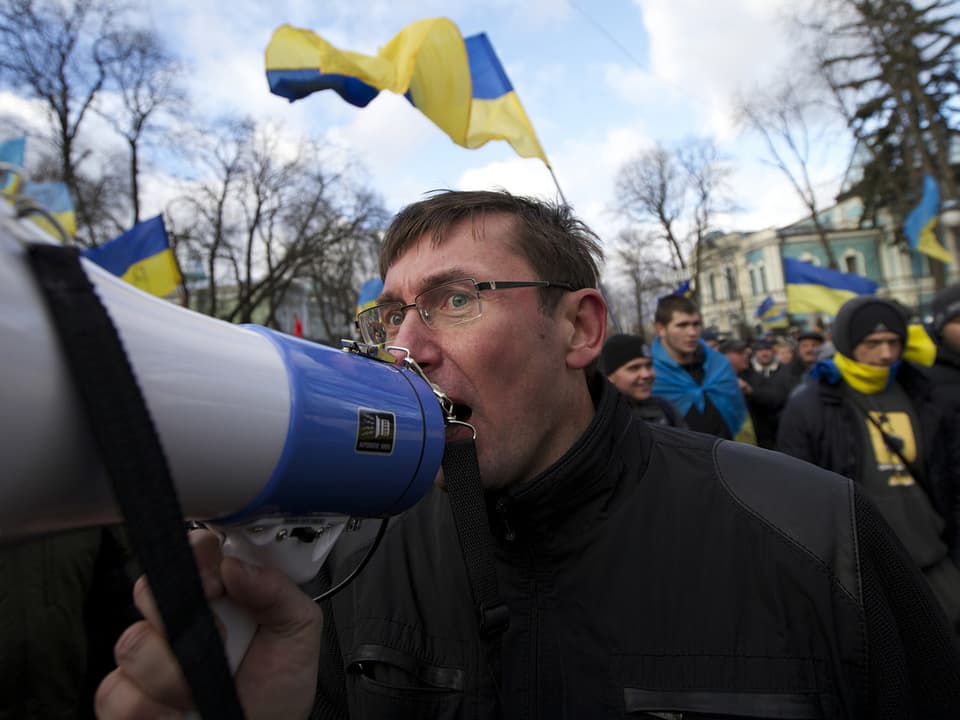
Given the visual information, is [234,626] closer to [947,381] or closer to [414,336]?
[414,336]

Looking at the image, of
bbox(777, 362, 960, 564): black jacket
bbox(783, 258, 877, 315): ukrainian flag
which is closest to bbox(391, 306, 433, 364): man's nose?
bbox(777, 362, 960, 564): black jacket

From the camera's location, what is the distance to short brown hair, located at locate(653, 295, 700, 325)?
496 centimetres

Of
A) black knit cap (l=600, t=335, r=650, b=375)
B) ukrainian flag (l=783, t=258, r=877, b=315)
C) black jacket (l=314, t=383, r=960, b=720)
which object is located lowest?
black jacket (l=314, t=383, r=960, b=720)

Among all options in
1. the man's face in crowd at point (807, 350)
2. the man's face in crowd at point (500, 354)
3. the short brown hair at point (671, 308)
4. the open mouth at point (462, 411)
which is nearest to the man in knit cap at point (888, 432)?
the short brown hair at point (671, 308)

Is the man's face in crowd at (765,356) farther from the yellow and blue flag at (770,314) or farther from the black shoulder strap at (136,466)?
the yellow and blue flag at (770,314)

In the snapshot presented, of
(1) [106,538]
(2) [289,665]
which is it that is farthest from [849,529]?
(1) [106,538]

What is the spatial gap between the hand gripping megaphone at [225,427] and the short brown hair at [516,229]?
831 millimetres

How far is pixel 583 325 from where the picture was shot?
1864mm

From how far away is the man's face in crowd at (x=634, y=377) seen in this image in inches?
167

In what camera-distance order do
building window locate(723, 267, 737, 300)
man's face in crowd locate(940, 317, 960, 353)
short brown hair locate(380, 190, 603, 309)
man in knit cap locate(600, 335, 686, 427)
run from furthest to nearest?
building window locate(723, 267, 737, 300)
man in knit cap locate(600, 335, 686, 427)
man's face in crowd locate(940, 317, 960, 353)
short brown hair locate(380, 190, 603, 309)

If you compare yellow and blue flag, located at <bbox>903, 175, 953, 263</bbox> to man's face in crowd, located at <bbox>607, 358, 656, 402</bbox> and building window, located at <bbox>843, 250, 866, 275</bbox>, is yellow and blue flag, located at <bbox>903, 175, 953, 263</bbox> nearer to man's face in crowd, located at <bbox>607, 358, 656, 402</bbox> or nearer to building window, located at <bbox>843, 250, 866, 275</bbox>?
man's face in crowd, located at <bbox>607, 358, 656, 402</bbox>

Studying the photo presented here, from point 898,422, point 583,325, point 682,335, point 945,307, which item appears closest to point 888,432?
point 898,422

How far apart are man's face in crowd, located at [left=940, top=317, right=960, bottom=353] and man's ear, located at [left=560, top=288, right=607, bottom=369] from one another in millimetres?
2852

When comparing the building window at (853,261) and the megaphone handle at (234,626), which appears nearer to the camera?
the megaphone handle at (234,626)
